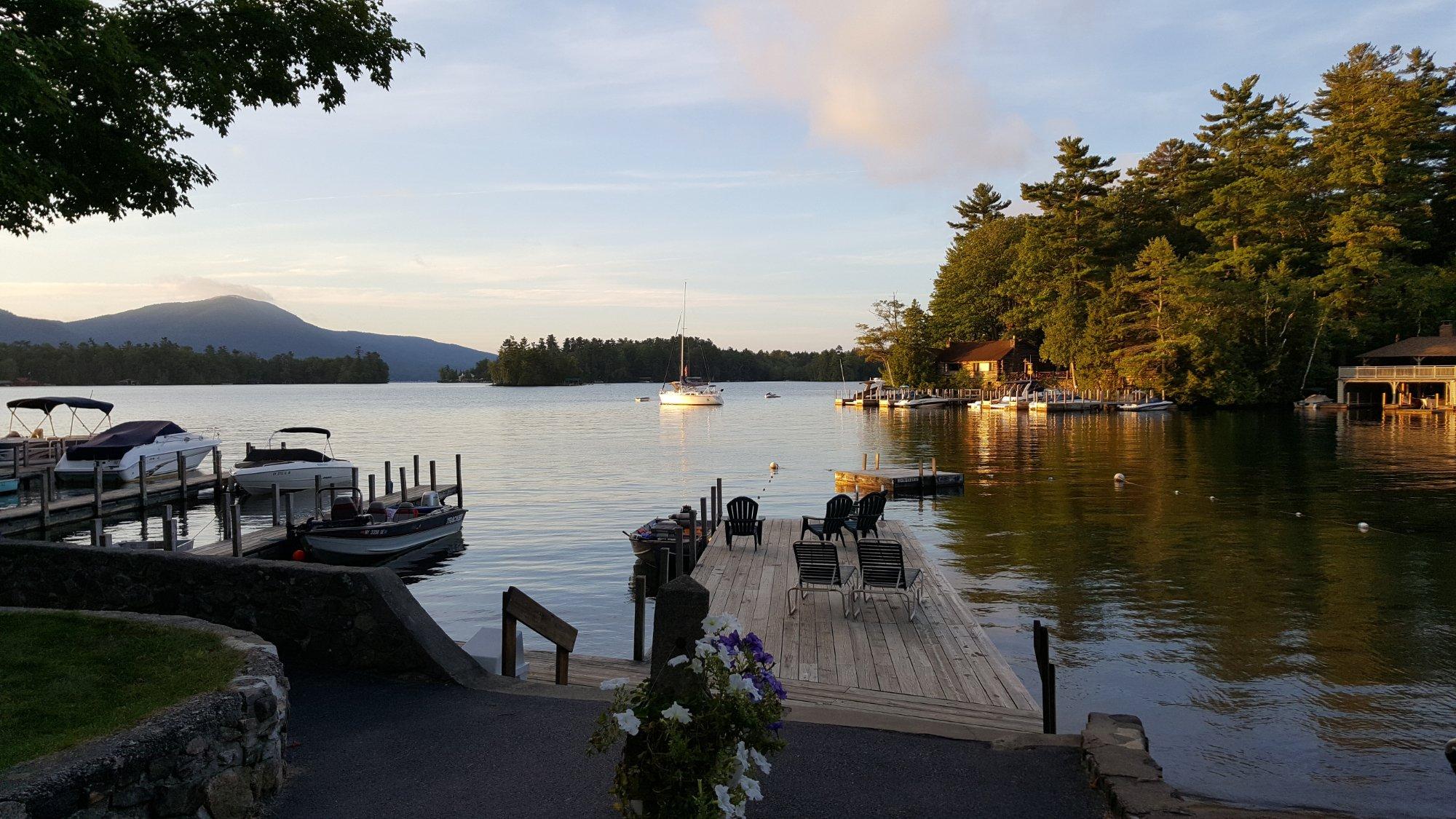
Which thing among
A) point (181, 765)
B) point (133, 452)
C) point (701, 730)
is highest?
point (701, 730)

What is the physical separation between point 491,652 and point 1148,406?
78.8m

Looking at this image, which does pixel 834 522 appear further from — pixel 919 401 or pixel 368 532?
pixel 919 401

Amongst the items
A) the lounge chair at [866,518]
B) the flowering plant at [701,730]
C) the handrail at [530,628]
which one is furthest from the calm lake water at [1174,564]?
the flowering plant at [701,730]

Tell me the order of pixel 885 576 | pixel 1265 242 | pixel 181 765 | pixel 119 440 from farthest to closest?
pixel 1265 242 < pixel 119 440 < pixel 885 576 < pixel 181 765

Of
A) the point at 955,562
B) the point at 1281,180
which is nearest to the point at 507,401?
the point at 1281,180

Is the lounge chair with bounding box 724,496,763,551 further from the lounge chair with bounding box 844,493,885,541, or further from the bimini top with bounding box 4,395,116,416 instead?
the bimini top with bounding box 4,395,116,416

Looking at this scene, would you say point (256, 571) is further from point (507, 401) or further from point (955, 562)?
point (507, 401)

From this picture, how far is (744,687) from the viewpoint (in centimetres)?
403

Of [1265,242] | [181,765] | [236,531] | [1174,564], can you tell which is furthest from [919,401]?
[181,765]

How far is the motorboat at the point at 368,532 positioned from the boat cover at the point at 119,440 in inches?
561

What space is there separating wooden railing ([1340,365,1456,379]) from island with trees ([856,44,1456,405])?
322cm

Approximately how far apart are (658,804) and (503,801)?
6.40ft

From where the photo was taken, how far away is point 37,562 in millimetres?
8789

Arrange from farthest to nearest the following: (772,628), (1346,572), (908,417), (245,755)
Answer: (908,417), (1346,572), (772,628), (245,755)
